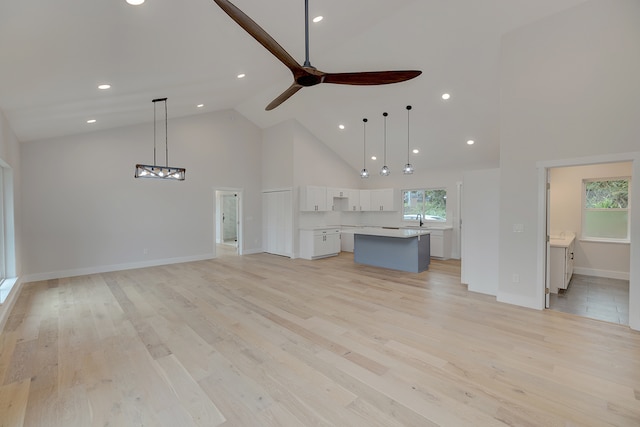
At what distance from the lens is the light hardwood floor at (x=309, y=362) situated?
195 centimetres

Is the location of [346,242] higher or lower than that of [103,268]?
higher

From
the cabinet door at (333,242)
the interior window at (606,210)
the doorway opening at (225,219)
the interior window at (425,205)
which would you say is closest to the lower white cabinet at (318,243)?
the cabinet door at (333,242)

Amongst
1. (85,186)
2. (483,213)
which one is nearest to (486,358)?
(483,213)

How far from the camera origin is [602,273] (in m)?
5.64

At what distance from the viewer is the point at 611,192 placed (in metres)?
5.69

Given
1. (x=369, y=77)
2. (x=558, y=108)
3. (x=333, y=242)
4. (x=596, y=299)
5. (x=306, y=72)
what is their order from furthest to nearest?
(x=333, y=242) → (x=596, y=299) → (x=558, y=108) → (x=369, y=77) → (x=306, y=72)

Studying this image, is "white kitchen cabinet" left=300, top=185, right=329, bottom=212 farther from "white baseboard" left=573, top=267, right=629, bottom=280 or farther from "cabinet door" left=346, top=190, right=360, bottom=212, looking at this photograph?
"white baseboard" left=573, top=267, right=629, bottom=280

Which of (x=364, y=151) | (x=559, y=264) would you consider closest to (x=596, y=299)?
(x=559, y=264)

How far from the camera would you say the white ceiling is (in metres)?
2.48

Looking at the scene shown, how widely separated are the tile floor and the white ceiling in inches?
128

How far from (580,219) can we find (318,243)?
18.8 ft

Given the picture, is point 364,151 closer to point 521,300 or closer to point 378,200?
point 378,200

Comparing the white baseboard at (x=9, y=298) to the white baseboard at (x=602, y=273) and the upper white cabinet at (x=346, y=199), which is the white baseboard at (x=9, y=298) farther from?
the white baseboard at (x=602, y=273)

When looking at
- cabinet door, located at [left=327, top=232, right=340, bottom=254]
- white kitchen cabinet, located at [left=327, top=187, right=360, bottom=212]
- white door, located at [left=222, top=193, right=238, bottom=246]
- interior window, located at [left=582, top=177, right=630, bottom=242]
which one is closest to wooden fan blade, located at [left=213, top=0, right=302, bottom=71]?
cabinet door, located at [left=327, top=232, right=340, bottom=254]
